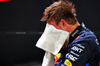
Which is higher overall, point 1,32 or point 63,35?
point 63,35

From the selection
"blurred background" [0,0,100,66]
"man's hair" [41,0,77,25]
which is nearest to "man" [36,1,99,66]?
"man's hair" [41,0,77,25]

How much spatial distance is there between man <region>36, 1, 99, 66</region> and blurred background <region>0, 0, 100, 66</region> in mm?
1014

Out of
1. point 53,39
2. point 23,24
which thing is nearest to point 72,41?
point 53,39

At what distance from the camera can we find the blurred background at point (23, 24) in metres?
1.75

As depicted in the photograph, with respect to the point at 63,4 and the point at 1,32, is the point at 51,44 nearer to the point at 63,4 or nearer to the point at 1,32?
the point at 63,4

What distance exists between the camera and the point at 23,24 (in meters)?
1.79

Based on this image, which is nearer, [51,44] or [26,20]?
[51,44]

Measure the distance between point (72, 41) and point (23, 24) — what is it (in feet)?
3.62

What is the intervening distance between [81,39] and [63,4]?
0.73 feet

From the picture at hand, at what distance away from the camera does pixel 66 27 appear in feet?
2.65

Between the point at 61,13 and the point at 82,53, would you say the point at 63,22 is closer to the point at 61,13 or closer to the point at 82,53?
the point at 61,13

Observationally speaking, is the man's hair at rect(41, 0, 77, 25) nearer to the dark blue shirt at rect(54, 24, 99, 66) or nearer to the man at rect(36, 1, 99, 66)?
the man at rect(36, 1, 99, 66)

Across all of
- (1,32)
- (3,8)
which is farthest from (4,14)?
(1,32)

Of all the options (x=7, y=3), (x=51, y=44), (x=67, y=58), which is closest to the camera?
(x=67, y=58)
